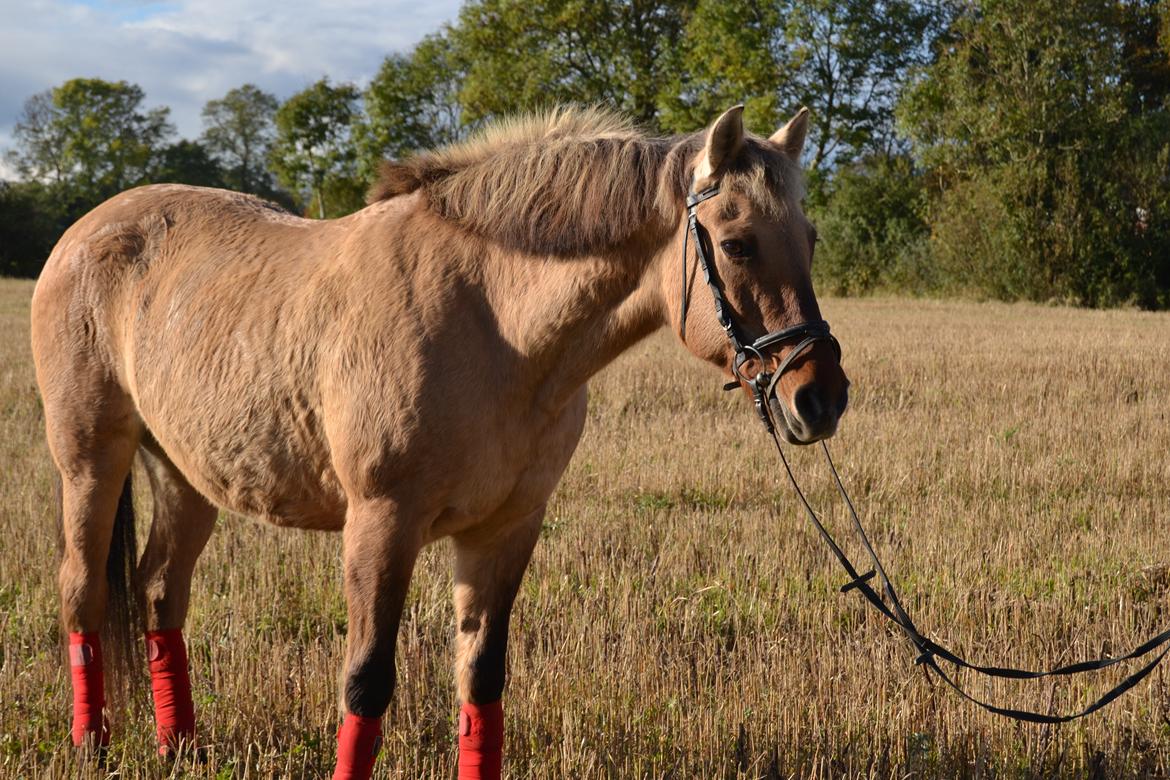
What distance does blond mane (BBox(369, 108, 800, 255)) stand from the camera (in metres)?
3.10

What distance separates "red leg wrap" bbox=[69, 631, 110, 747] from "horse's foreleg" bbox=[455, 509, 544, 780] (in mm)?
1487

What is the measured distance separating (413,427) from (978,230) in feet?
100

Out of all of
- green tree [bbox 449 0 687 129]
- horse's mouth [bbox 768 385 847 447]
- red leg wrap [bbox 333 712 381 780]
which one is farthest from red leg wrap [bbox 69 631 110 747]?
green tree [bbox 449 0 687 129]

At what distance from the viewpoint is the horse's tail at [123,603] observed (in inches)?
162

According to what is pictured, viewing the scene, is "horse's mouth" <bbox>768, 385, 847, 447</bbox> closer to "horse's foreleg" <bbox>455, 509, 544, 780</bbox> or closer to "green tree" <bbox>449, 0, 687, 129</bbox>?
"horse's foreleg" <bbox>455, 509, 544, 780</bbox>

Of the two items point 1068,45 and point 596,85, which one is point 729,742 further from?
point 596,85

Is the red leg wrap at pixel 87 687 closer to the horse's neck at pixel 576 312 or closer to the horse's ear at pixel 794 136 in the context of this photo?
the horse's neck at pixel 576 312

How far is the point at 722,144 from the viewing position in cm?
294

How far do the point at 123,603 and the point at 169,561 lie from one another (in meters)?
0.25

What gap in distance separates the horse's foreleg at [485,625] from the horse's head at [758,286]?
1069 millimetres

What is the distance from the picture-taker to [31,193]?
49.8 m

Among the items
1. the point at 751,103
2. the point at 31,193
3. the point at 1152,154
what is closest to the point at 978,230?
the point at 1152,154

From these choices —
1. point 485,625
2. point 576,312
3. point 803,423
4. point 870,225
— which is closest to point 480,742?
point 485,625

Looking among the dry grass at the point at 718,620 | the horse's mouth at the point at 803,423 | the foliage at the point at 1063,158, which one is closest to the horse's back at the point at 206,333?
the dry grass at the point at 718,620
